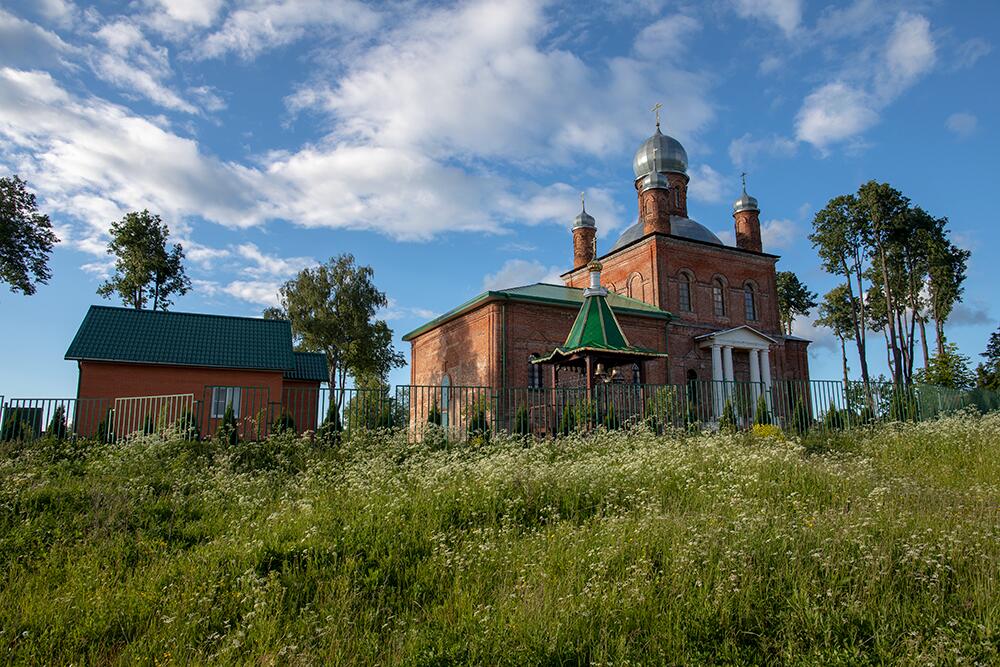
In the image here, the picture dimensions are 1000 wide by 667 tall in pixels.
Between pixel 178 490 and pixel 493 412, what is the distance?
7129 millimetres

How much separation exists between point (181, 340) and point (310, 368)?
3.91 m

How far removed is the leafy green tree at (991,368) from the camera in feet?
86.6

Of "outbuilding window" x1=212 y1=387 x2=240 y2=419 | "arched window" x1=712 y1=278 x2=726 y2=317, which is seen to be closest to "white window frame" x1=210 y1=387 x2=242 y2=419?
"outbuilding window" x1=212 y1=387 x2=240 y2=419

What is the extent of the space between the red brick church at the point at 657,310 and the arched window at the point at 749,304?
5 cm

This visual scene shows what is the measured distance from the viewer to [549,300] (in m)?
21.1

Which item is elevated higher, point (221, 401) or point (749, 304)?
point (749, 304)

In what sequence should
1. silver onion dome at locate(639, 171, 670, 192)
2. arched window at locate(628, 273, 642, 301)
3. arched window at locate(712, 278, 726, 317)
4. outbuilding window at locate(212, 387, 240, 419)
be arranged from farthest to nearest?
silver onion dome at locate(639, 171, 670, 192)
arched window at locate(712, 278, 726, 317)
arched window at locate(628, 273, 642, 301)
outbuilding window at locate(212, 387, 240, 419)

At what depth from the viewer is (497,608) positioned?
4402mm

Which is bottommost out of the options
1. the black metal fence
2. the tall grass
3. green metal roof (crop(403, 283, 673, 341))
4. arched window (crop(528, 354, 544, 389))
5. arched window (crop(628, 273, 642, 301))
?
the tall grass

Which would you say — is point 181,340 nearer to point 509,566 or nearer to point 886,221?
point 509,566

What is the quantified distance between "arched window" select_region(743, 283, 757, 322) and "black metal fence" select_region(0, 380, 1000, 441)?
10891 mm

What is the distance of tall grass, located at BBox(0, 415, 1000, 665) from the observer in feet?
13.4

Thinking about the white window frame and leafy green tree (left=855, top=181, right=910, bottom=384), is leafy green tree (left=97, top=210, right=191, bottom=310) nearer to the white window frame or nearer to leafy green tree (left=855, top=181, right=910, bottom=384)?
the white window frame

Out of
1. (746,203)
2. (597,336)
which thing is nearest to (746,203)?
(746,203)
